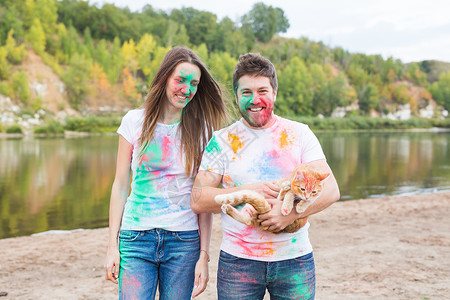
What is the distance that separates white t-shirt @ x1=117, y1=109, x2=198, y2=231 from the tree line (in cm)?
6964

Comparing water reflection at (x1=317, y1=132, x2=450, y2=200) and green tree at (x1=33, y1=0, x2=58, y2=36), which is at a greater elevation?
green tree at (x1=33, y1=0, x2=58, y2=36)

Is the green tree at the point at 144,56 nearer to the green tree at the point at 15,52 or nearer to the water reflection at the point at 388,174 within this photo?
the green tree at the point at 15,52

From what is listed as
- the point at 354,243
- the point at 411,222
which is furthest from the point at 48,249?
the point at 411,222

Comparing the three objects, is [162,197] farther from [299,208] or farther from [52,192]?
[52,192]

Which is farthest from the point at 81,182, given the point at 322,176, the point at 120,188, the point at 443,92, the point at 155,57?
the point at 443,92

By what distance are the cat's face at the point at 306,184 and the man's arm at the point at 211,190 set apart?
0.19 m

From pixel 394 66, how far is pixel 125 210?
13992 cm

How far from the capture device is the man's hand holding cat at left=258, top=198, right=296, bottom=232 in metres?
2.32

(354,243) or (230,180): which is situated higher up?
(230,180)

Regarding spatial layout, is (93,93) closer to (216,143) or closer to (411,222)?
(411,222)

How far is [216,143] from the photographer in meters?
2.61

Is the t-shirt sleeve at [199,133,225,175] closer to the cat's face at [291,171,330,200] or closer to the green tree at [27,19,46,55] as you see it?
the cat's face at [291,171,330,200]

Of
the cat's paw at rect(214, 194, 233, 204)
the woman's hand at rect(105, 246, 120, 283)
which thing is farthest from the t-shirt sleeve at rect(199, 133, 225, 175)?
the woman's hand at rect(105, 246, 120, 283)

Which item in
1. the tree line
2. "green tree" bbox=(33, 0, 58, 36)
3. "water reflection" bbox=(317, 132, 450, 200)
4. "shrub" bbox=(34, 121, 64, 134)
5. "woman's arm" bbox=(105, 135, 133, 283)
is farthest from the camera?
"green tree" bbox=(33, 0, 58, 36)
